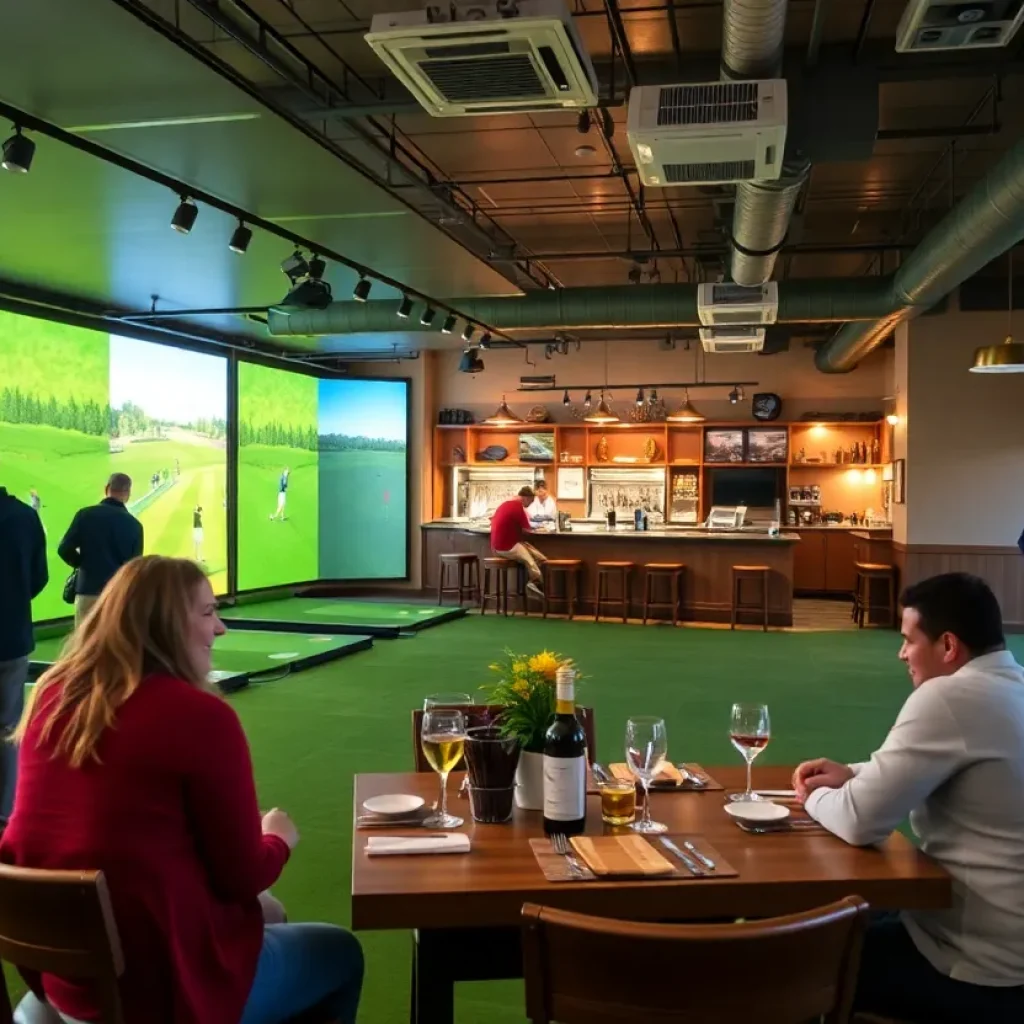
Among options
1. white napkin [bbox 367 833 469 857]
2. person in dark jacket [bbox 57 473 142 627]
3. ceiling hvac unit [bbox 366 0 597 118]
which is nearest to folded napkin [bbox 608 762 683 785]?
white napkin [bbox 367 833 469 857]

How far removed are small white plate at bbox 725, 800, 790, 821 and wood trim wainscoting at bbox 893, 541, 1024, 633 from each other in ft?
32.9

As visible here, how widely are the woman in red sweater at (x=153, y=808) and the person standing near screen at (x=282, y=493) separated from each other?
12598 millimetres

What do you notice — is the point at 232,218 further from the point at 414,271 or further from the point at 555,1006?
the point at 555,1006

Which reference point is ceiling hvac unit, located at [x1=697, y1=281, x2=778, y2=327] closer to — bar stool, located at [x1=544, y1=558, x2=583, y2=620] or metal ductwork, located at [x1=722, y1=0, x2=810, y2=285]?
metal ductwork, located at [x1=722, y1=0, x2=810, y2=285]

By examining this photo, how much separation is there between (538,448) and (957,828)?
14.1m

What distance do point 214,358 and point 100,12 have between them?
30.6ft

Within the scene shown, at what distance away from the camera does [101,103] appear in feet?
16.3

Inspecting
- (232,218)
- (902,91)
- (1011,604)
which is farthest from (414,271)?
(1011,604)

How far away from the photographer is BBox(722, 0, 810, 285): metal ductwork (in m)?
4.48

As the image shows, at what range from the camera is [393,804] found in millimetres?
2307

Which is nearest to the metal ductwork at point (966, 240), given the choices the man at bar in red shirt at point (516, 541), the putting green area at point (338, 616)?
the man at bar in red shirt at point (516, 541)

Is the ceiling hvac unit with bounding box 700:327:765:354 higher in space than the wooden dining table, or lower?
higher

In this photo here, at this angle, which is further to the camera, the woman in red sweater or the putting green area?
the putting green area

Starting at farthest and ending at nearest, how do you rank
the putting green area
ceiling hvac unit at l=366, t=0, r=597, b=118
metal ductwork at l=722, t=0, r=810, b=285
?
the putting green area → metal ductwork at l=722, t=0, r=810, b=285 → ceiling hvac unit at l=366, t=0, r=597, b=118
